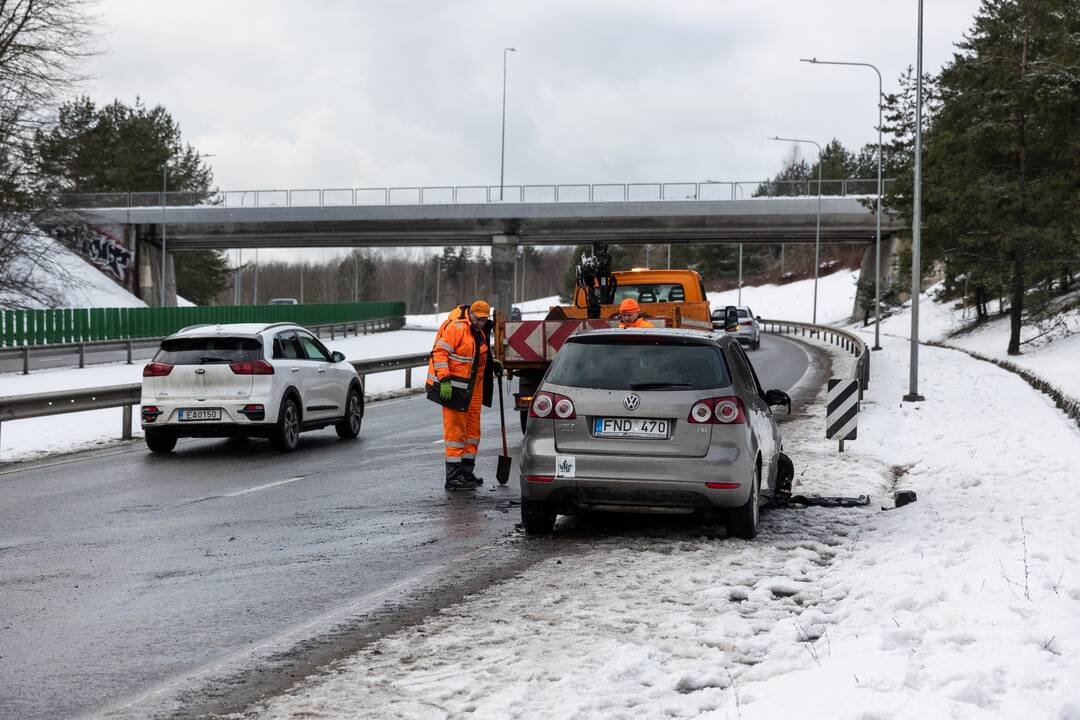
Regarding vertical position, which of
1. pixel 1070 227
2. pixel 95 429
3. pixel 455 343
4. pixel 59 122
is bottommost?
pixel 95 429

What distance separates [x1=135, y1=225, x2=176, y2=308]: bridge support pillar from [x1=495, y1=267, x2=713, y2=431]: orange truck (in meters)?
57.3

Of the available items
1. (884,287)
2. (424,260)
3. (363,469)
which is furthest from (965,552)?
(424,260)

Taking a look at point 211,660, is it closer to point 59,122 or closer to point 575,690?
point 575,690

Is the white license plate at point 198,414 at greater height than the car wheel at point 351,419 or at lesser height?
greater

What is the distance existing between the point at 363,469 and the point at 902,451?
6901 millimetres

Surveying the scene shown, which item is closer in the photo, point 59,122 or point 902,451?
point 902,451

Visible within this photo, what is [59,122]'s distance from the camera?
35719 mm

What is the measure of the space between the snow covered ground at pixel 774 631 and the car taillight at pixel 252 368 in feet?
22.3

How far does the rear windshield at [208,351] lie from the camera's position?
592 inches

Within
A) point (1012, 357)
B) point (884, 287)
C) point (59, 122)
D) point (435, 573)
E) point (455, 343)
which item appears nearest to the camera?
point (435, 573)

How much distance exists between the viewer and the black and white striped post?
1530 cm

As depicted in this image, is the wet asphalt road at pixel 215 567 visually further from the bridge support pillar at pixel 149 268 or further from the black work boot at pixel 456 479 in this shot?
the bridge support pillar at pixel 149 268

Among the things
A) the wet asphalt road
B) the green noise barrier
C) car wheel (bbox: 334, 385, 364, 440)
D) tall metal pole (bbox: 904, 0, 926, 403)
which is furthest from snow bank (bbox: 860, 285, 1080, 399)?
the green noise barrier

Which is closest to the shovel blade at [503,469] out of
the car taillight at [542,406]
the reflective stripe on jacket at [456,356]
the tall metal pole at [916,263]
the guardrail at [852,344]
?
the reflective stripe on jacket at [456,356]
